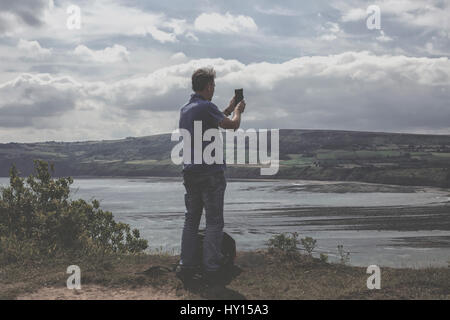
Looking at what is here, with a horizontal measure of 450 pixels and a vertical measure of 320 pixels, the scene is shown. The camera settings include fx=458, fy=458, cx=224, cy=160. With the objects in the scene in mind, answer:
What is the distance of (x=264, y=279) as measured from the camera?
6.98 metres

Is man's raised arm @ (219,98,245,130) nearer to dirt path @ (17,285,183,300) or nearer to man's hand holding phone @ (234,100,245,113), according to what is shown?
man's hand holding phone @ (234,100,245,113)

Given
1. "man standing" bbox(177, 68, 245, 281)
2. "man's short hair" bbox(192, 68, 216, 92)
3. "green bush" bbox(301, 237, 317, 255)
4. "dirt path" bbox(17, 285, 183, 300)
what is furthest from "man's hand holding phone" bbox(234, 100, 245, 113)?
"green bush" bbox(301, 237, 317, 255)

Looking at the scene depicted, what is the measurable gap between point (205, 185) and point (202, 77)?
1523 millimetres

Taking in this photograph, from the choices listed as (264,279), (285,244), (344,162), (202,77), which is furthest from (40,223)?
(344,162)

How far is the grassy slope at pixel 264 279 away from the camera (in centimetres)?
622

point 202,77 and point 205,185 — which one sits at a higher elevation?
point 202,77

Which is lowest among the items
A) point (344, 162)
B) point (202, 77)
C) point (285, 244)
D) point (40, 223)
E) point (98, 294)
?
point (344, 162)

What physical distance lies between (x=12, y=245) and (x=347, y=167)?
116390 millimetres

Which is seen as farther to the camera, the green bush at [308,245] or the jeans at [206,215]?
the green bush at [308,245]

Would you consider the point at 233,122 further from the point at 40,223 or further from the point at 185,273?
the point at 40,223

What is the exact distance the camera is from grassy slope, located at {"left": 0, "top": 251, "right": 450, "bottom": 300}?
6219 mm

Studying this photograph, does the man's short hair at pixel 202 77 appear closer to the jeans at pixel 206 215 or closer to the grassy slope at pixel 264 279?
the jeans at pixel 206 215

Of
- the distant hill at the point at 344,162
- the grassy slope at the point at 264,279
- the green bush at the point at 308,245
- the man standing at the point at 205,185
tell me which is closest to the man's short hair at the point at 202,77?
the man standing at the point at 205,185
